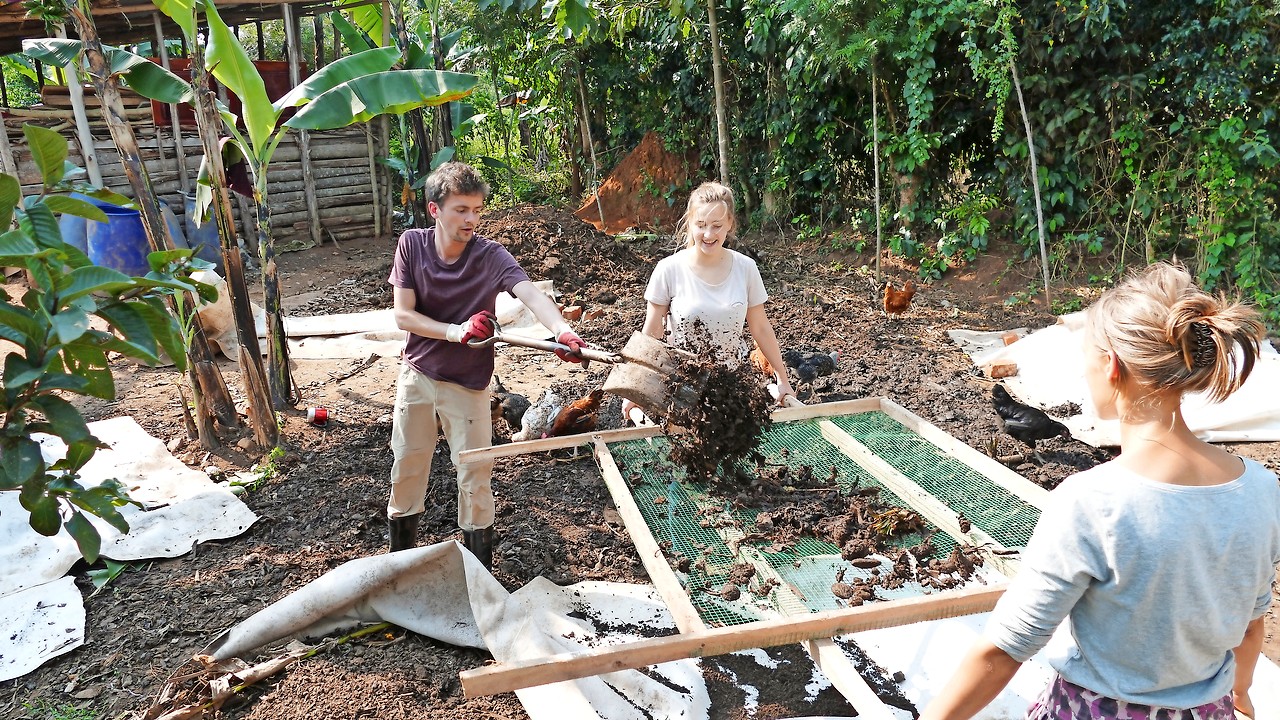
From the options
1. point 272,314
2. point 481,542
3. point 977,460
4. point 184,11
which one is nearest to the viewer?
point 977,460

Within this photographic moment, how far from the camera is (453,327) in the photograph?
10.6 feet

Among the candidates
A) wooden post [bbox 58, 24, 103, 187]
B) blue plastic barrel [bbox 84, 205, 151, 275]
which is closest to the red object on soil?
blue plastic barrel [bbox 84, 205, 151, 275]

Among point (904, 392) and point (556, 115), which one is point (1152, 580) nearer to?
point (904, 392)

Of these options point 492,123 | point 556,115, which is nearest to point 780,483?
point 556,115

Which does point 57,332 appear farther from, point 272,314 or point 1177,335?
point 272,314

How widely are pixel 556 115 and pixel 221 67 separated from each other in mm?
8851

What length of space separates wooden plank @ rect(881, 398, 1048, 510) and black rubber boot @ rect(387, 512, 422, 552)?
7.66ft

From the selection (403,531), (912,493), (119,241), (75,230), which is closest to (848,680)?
(912,493)

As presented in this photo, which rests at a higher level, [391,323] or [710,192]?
[710,192]

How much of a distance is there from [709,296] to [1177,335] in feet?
8.25

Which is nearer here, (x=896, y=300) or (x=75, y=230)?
(x=896, y=300)

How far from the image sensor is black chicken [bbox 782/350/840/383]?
580cm

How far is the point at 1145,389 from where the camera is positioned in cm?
142

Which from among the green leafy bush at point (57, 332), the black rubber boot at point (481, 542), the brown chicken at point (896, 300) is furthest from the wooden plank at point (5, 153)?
the brown chicken at point (896, 300)
